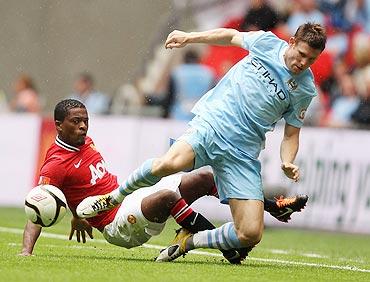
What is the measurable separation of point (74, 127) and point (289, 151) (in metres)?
1.84

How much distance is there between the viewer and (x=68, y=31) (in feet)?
75.8

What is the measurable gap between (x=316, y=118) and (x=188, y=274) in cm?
913

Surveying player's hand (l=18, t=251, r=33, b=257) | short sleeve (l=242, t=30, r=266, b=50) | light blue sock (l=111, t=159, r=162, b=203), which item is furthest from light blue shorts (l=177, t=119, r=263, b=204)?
player's hand (l=18, t=251, r=33, b=257)

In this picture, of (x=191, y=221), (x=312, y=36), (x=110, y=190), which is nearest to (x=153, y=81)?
(x=110, y=190)

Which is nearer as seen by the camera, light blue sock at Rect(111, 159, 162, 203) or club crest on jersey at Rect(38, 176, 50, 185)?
light blue sock at Rect(111, 159, 162, 203)

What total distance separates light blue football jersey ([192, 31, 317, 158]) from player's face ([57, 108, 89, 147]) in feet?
3.26

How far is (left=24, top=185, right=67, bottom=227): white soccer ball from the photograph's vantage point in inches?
390

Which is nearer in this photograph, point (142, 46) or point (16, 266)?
point (16, 266)

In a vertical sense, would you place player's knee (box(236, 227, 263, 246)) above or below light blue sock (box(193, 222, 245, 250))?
above

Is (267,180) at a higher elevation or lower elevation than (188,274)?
lower

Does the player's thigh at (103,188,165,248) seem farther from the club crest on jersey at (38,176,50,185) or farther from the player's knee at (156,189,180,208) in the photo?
the club crest on jersey at (38,176,50,185)

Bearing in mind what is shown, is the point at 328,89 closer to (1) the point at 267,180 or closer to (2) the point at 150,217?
(1) the point at 267,180

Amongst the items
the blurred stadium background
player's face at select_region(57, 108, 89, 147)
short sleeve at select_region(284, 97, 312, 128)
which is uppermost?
short sleeve at select_region(284, 97, 312, 128)

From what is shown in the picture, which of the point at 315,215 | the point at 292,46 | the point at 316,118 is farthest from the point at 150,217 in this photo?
the point at 316,118
